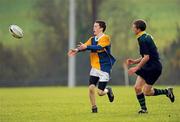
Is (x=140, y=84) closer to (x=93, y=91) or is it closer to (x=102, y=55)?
(x=93, y=91)

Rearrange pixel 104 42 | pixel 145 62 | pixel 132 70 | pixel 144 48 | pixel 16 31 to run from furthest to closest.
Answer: pixel 16 31, pixel 104 42, pixel 144 48, pixel 145 62, pixel 132 70

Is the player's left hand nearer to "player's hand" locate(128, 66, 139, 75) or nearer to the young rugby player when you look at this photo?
"player's hand" locate(128, 66, 139, 75)

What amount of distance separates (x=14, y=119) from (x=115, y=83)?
29.8m

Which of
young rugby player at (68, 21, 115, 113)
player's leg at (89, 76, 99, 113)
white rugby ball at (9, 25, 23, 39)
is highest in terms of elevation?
white rugby ball at (9, 25, 23, 39)

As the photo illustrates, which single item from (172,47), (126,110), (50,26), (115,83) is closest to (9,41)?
(50,26)

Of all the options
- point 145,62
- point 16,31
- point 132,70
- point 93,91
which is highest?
point 16,31

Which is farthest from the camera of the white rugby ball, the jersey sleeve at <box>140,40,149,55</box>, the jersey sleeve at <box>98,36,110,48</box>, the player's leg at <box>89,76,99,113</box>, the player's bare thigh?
the white rugby ball

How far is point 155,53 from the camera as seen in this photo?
14.2 m

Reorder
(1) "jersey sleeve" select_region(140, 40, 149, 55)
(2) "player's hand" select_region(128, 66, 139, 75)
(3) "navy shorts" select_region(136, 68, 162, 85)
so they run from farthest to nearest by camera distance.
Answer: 1. (3) "navy shorts" select_region(136, 68, 162, 85)
2. (1) "jersey sleeve" select_region(140, 40, 149, 55)
3. (2) "player's hand" select_region(128, 66, 139, 75)

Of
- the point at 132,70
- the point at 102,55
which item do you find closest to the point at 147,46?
the point at 132,70

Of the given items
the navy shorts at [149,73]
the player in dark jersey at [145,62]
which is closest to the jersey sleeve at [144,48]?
the player in dark jersey at [145,62]

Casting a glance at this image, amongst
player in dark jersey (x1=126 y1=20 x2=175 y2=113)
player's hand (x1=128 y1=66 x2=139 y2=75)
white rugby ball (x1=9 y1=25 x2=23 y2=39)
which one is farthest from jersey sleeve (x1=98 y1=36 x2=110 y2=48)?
white rugby ball (x1=9 y1=25 x2=23 y2=39)

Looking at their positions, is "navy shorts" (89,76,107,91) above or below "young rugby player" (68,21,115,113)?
below

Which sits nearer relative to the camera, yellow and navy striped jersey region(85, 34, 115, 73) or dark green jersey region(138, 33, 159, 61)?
dark green jersey region(138, 33, 159, 61)
